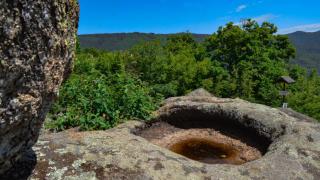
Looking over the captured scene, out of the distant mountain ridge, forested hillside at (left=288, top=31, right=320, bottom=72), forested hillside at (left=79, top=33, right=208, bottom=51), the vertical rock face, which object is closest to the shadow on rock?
the vertical rock face

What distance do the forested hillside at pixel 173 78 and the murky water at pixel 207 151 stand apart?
1.83m

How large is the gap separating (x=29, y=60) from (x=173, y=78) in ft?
64.9

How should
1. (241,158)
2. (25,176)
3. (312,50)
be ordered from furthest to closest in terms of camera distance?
1. (312,50)
2. (241,158)
3. (25,176)

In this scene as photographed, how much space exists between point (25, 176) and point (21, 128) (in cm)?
248

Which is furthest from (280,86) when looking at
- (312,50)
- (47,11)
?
(312,50)

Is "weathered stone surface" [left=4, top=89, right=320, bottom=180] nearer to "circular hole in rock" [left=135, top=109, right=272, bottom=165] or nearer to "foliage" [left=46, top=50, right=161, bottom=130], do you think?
"foliage" [left=46, top=50, right=161, bottom=130]

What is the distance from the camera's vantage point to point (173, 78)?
82.3ft

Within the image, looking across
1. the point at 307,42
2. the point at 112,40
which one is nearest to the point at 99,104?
the point at 112,40

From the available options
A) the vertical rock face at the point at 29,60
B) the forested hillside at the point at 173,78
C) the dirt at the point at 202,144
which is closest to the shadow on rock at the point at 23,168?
the vertical rock face at the point at 29,60

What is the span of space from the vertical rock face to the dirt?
764 centimetres

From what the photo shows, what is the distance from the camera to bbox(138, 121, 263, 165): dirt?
531 inches

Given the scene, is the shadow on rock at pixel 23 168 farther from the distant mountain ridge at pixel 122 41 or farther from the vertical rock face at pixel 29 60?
the distant mountain ridge at pixel 122 41

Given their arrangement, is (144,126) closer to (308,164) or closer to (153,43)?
(308,164)

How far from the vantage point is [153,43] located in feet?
93.0
